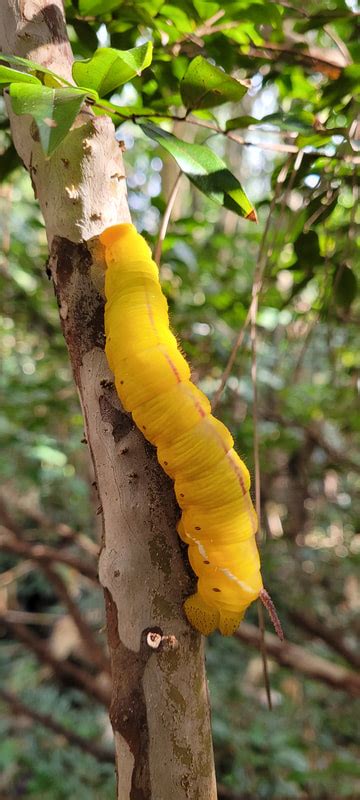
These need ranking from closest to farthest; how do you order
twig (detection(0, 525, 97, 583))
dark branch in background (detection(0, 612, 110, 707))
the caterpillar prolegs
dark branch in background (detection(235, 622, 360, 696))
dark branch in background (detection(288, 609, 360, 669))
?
the caterpillar prolegs, dark branch in background (detection(235, 622, 360, 696)), twig (detection(0, 525, 97, 583)), dark branch in background (detection(0, 612, 110, 707)), dark branch in background (detection(288, 609, 360, 669))

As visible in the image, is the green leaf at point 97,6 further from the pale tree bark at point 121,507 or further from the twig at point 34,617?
the twig at point 34,617

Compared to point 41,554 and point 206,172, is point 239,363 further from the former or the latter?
point 41,554

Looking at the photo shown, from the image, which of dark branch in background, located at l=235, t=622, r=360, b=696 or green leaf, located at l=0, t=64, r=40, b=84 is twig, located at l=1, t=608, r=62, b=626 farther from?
green leaf, located at l=0, t=64, r=40, b=84

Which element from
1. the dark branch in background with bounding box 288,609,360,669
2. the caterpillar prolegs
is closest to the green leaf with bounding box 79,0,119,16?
the caterpillar prolegs

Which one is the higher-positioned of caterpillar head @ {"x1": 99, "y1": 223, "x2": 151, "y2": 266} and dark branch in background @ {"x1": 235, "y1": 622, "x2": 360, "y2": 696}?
caterpillar head @ {"x1": 99, "y1": 223, "x2": 151, "y2": 266}

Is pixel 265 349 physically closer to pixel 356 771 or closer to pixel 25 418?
pixel 25 418

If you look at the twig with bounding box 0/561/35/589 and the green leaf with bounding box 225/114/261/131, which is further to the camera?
the twig with bounding box 0/561/35/589
